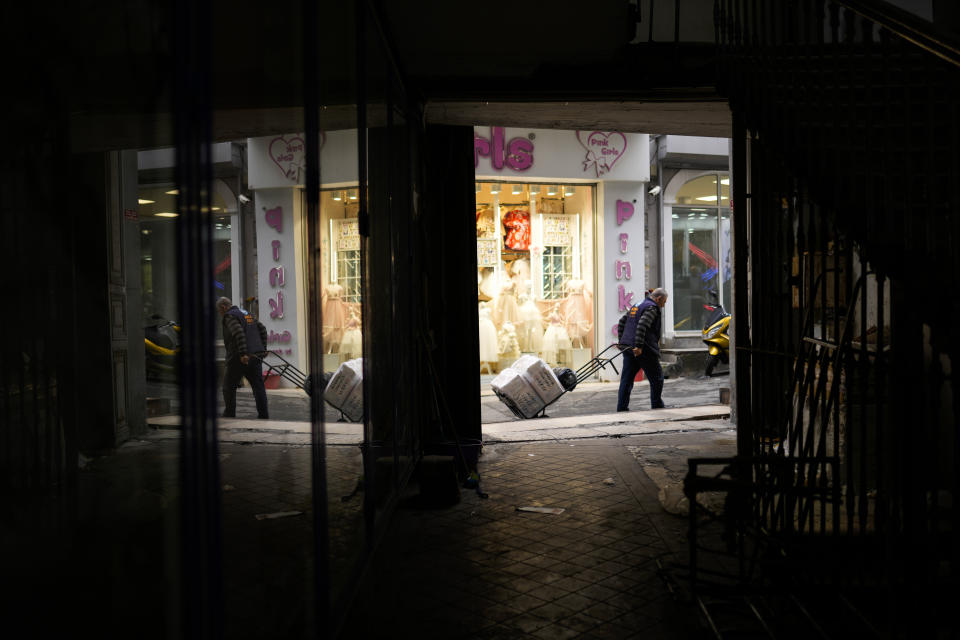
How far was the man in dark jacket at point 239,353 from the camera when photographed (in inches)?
79.6

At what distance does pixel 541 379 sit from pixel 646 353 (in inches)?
75.5

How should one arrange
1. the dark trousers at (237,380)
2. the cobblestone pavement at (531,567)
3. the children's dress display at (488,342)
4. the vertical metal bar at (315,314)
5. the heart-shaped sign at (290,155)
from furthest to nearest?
the children's dress display at (488,342), the cobblestone pavement at (531,567), the vertical metal bar at (315,314), the heart-shaped sign at (290,155), the dark trousers at (237,380)

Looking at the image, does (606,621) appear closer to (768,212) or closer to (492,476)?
(768,212)

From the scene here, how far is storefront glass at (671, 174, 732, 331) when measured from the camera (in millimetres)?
17297

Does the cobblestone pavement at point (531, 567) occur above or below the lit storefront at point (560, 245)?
below

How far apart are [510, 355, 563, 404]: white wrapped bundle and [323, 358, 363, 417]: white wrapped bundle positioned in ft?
20.3

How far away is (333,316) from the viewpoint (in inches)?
146

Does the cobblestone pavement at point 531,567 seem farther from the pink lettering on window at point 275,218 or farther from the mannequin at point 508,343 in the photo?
the mannequin at point 508,343

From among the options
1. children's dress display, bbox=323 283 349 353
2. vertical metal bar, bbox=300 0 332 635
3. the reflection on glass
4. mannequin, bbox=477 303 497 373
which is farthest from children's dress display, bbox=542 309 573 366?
vertical metal bar, bbox=300 0 332 635

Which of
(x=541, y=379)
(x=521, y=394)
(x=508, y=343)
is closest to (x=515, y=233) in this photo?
(x=508, y=343)

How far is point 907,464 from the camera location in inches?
112

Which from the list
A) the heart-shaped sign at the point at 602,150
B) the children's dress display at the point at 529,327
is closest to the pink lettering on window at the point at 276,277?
the children's dress display at the point at 529,327

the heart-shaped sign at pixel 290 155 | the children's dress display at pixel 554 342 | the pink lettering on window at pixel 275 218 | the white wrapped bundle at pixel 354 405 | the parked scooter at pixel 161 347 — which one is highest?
the heart-shaped sign at pixel 290 155

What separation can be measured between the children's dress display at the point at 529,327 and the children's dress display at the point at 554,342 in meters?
0.13
